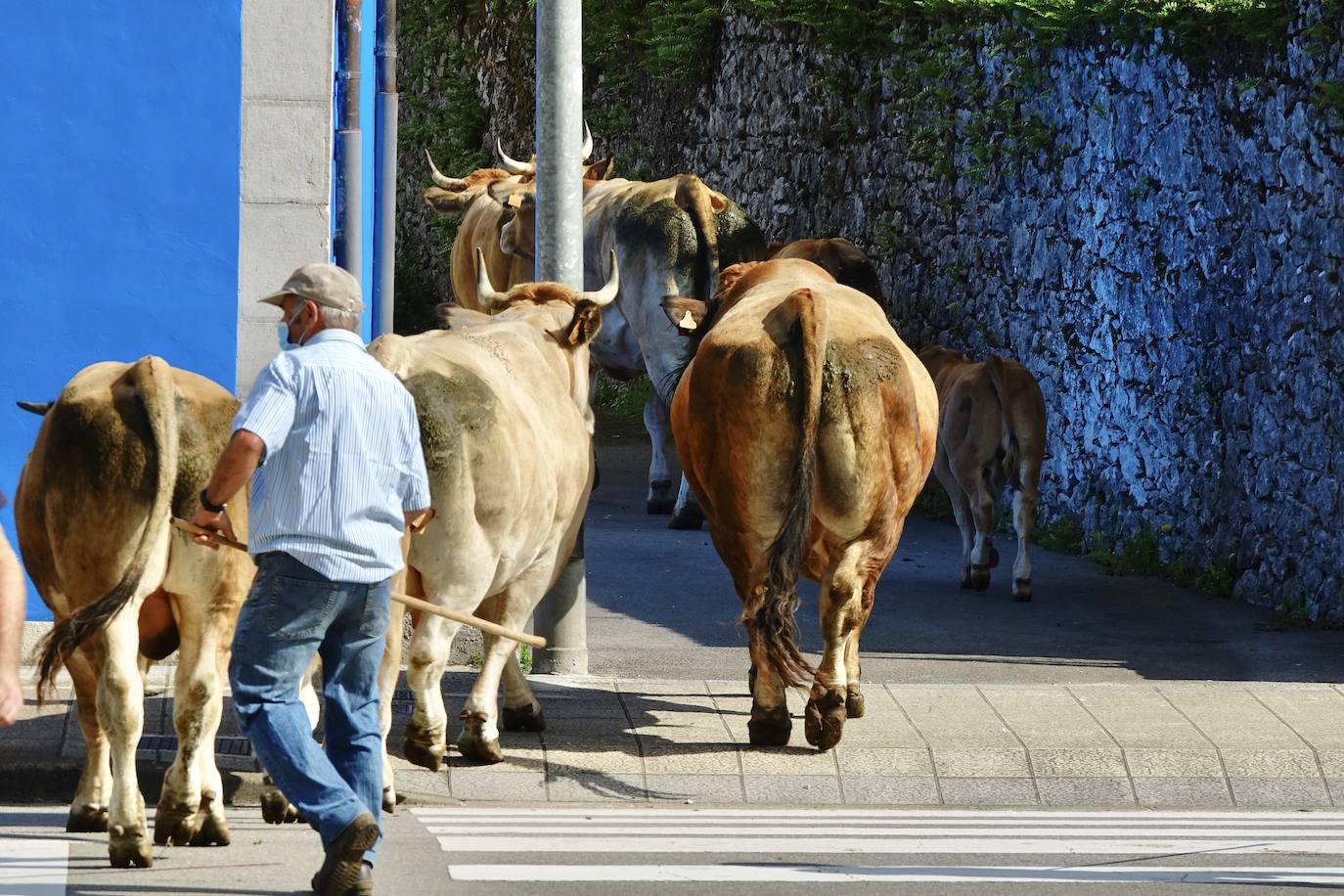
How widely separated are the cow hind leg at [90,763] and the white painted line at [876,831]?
1.08 m

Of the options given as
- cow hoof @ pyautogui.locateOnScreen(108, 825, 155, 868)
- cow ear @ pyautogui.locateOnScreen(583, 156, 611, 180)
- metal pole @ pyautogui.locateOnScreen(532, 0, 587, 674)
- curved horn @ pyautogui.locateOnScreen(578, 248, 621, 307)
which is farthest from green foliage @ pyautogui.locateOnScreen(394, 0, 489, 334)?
cow hoof @ pyautogui.locateOnScreen(108, 825, 155, 868)

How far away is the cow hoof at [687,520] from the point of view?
15211 mm

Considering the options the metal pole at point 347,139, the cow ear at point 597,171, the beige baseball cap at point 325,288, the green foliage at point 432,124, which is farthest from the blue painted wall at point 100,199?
the green foliage at point 432,124

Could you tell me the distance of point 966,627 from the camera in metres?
11.8

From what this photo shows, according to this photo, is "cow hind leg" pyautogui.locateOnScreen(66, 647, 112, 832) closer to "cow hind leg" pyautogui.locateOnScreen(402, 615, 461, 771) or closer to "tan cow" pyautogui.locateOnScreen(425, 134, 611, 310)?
"cow hind leg" pyautogui.locateOnScreen(402, 615, 461, 771)

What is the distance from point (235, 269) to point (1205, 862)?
506 centimetres

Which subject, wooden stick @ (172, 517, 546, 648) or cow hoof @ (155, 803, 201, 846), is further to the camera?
cow hoof @ (155, 803, 201, 846)

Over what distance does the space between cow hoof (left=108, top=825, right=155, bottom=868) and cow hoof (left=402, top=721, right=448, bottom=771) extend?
148 cm

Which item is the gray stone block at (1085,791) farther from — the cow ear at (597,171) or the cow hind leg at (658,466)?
the cow ear at (597,171)

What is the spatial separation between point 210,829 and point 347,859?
1.08 meters

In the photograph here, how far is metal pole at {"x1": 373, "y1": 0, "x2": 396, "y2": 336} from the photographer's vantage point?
35.6ft

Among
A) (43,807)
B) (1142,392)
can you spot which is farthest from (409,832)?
(1142,392)

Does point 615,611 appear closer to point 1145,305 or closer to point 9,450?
point 9,450

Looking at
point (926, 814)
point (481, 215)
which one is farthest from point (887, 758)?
point (481, 215)
